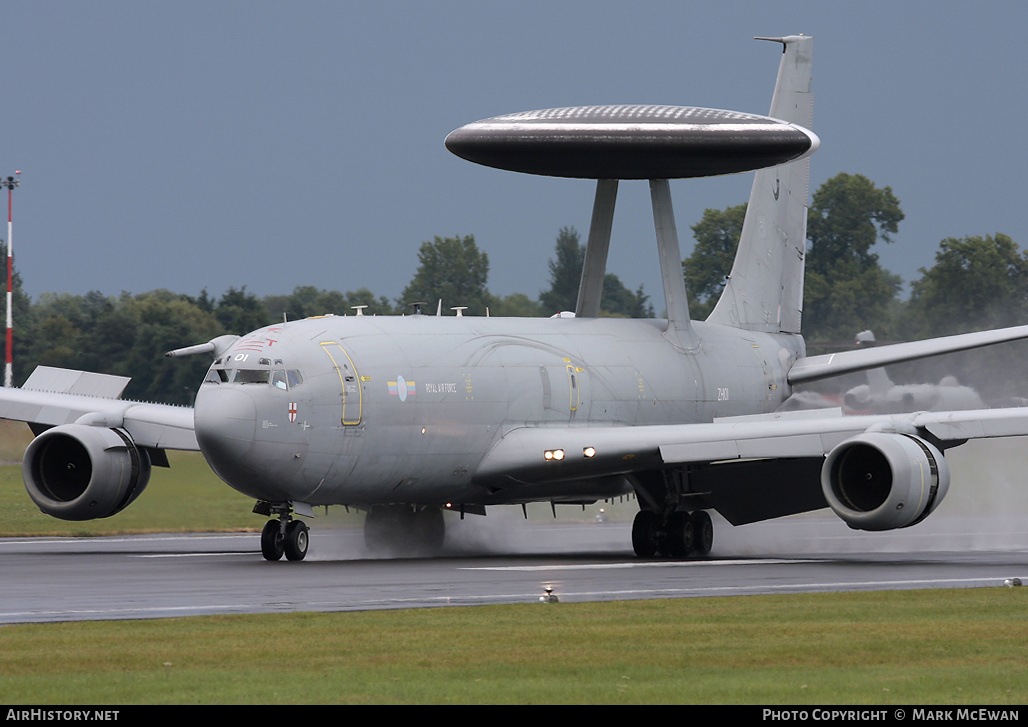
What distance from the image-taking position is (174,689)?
489 inches

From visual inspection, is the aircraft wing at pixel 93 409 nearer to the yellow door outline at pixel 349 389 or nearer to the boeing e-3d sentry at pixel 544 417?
the boeing e-3d sentry at pixel 544 417

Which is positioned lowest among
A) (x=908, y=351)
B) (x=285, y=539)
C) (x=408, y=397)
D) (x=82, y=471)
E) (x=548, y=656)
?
(x=548, y=656)

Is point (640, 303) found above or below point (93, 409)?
above

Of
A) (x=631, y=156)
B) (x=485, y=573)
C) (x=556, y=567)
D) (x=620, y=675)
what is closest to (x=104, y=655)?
(x=620, y=675)

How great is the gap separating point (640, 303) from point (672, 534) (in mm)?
79420

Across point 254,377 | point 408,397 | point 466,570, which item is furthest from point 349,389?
point 466,570

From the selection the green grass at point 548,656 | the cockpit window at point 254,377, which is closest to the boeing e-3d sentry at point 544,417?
the cockpit window at point 254,377

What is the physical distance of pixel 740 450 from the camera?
2720 cm

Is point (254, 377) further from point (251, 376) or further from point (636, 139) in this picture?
point (636, 139)

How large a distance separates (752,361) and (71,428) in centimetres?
1462

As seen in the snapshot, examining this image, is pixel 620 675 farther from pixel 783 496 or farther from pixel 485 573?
pixel 783 496

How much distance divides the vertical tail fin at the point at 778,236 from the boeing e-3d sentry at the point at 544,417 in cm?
173

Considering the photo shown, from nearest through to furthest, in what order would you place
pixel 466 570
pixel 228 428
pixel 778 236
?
pixel 466 570 → pixel 228 428 → pixel 778 236

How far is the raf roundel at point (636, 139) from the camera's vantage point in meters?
31.6
